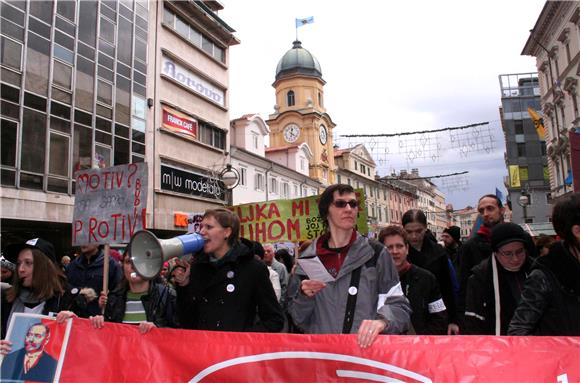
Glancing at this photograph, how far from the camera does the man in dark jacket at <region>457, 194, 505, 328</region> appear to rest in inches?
175

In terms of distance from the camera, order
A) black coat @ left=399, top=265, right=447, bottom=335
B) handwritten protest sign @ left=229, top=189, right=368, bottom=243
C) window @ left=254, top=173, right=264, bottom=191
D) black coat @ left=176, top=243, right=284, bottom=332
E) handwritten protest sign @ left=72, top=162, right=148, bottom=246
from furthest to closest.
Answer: window @ left=254, top=173, right=264, bottom=191 < handwritten protest sign @ left=229, top=189, right=368, bottom=243 < handwritten protest sign @ left=72, top=162, right=148, bottom=246 < black coat @ left=399, top=265, right=447, bottom=335 < black coat @ left=176, top=243, right=284, bottom=332

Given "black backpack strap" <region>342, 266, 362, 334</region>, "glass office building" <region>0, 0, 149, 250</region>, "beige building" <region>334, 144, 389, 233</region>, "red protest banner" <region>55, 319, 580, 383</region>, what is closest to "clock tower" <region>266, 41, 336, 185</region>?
"beige building" <region>334, 144, 389, 233</region>

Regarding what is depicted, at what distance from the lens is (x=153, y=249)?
9.53ft

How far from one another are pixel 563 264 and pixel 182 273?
7.61 feet

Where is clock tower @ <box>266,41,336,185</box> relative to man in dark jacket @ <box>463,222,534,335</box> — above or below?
above

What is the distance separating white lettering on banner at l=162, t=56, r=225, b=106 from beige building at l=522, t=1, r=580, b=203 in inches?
758

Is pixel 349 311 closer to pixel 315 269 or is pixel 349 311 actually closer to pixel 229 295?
pixel 315 269

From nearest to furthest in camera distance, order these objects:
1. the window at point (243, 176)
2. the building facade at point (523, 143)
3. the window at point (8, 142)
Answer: the window at point (8, 142) → the window at point (243, 176) → the building facade at point (523, 143)

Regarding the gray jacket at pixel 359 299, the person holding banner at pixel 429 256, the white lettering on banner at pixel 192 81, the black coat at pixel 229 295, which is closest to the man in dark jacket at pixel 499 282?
the person holding banner at pixel 429 256

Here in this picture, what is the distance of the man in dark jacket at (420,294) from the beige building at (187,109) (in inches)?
742

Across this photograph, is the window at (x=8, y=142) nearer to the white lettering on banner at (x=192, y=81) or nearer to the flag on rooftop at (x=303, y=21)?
the white lettering on banner at (x=192, y=81)

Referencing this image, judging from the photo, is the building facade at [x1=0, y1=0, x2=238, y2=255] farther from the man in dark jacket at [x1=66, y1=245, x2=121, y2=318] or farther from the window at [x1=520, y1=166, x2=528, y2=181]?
the window at [x1=520, y1=166, x2=528, y2=181]

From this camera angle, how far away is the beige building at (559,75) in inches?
1032

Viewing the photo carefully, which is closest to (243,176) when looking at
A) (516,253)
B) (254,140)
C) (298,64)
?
(254,140)
